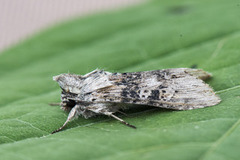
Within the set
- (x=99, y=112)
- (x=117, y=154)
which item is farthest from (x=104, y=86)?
(x=117, y=154)

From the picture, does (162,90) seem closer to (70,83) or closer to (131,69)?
(70,83)

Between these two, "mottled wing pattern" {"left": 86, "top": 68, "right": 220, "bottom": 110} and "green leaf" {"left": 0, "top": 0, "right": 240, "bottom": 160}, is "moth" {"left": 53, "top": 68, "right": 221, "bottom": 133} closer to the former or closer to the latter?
"mottled wing pattern" {"left": 86, "top": 68, "right": 220, "bottom": 110}

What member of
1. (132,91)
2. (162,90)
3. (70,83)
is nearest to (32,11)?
(70,83)

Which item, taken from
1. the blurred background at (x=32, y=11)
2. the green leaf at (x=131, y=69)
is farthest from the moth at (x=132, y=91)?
the blurred background at (x=32, y=11)

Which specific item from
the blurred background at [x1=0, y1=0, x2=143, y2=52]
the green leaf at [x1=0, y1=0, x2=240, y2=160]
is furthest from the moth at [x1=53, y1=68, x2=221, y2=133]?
the blurred background at [x1=0, y1=0, x2=143, y2=52]

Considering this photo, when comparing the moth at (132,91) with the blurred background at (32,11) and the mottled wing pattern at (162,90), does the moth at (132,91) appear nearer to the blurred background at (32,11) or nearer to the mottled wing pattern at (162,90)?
the mottled wing pattern at (162,90)

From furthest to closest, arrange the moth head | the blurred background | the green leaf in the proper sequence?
the blurred background, the moth head, the green leaf
